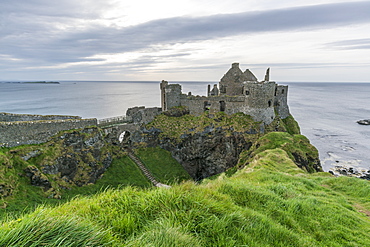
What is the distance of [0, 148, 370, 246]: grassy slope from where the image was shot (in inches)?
132

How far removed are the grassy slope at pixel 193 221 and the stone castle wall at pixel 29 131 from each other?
20.4 metres

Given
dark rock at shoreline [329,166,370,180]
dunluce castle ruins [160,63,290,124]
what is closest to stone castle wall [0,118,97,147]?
dunluce castle ruins [160,63,290,124]

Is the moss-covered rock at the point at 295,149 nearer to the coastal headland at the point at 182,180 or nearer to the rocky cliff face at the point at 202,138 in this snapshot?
the coastal headland at the point at 182,180

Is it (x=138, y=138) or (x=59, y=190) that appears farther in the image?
(x=138, y=138)

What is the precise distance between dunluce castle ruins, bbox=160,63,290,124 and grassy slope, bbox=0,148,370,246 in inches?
1029

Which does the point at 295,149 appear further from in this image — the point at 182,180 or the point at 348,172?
the point at 348,172

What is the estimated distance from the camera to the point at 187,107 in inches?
1565

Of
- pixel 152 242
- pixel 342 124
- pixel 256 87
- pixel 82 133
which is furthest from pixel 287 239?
pixel 342 124

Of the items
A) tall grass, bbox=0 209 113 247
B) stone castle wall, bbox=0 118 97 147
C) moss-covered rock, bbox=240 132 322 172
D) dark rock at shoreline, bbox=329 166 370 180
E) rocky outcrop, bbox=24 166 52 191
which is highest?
tall grass, bbox=0 209 113 247

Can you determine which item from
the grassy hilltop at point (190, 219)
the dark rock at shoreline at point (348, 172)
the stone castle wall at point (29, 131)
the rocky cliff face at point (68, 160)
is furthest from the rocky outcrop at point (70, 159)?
the dark rock at shoreline at point (348, 172)

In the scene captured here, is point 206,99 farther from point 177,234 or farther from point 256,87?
point 177,234

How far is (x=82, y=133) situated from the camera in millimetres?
26000

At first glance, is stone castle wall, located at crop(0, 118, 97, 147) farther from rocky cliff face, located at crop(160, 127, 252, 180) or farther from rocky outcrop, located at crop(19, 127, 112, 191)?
rocky cliff face, located at crop(160, 127, 252, 180)

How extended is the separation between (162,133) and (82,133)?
1363cm
